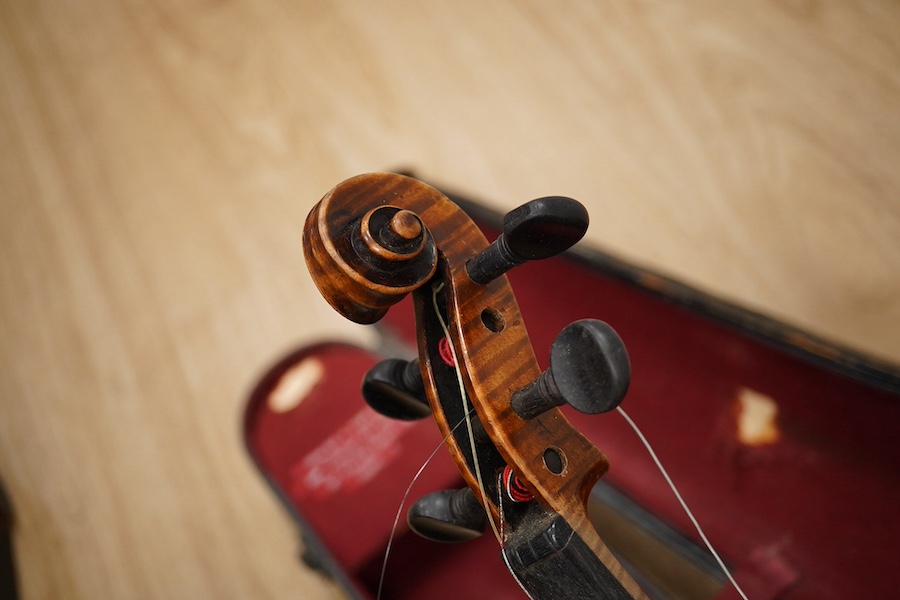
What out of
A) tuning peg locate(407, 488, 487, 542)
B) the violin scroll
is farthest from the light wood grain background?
the violin scroll

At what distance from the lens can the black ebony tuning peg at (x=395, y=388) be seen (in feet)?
1.73

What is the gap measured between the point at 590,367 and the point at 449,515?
0.69 feet

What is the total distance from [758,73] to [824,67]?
129 millimetres

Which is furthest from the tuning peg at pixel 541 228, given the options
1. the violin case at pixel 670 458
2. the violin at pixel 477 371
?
the violin case at pixel 670 458

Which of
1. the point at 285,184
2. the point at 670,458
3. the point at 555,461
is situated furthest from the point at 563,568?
the point at 285,184

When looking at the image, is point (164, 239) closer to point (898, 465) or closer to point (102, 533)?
point (102, 533)

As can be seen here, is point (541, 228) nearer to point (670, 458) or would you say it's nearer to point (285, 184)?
point (670, 458)

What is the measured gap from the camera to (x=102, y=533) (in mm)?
1167

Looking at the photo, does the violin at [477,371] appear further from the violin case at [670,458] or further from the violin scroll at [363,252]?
the violin case at [670,458]

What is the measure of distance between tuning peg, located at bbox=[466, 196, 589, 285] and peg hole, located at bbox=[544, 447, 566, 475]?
0.16 metres

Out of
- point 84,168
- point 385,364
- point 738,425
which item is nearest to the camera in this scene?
point 385,364

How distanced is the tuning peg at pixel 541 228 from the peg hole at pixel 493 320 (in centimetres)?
8

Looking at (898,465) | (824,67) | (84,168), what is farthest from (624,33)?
(84,168)

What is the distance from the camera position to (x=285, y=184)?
4.88 ft
